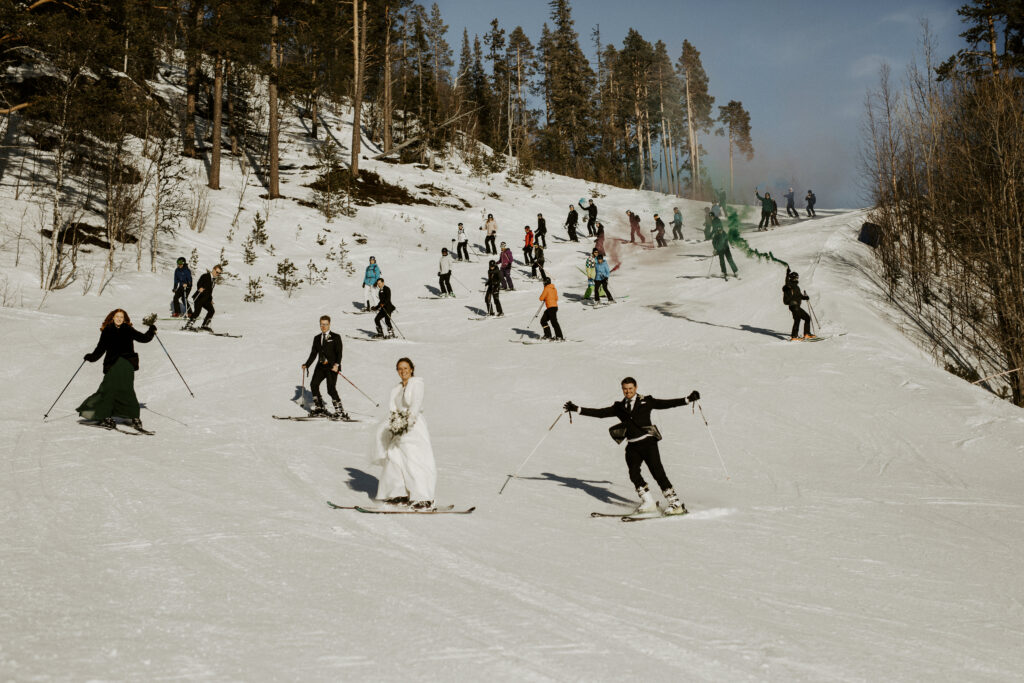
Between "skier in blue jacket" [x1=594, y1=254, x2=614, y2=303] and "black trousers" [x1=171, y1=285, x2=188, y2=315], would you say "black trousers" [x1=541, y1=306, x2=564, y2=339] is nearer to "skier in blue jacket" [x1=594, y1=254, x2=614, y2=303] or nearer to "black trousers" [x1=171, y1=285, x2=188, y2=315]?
"skier in blue jacket" [x1=594, y1=254, x2=614, y2=303]

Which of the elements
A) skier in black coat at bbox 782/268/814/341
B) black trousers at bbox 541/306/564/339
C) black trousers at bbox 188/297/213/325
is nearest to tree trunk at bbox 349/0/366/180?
black trousers at bbox 188/297/213/325

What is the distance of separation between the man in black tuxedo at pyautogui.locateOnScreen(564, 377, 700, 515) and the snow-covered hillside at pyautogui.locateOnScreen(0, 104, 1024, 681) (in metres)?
0.40

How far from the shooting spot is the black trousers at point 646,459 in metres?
8.06

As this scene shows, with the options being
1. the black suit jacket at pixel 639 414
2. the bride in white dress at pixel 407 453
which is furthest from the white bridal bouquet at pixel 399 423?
the black suit jacket at pixel 639 414

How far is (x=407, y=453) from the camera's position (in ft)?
25.5

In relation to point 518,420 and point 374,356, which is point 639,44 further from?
point 518,420

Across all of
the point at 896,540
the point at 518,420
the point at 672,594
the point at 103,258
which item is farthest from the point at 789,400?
the point at 103,258

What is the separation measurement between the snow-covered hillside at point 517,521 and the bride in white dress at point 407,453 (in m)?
0.44

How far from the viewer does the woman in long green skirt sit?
1041 cm

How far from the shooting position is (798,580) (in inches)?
244

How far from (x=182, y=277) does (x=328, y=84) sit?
30.5m

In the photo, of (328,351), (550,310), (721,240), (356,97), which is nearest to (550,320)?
(550,310)

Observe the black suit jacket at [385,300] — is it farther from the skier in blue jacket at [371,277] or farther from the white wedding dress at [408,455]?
the white wedding dress at [408,455]

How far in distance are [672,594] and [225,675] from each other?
11.3ft
